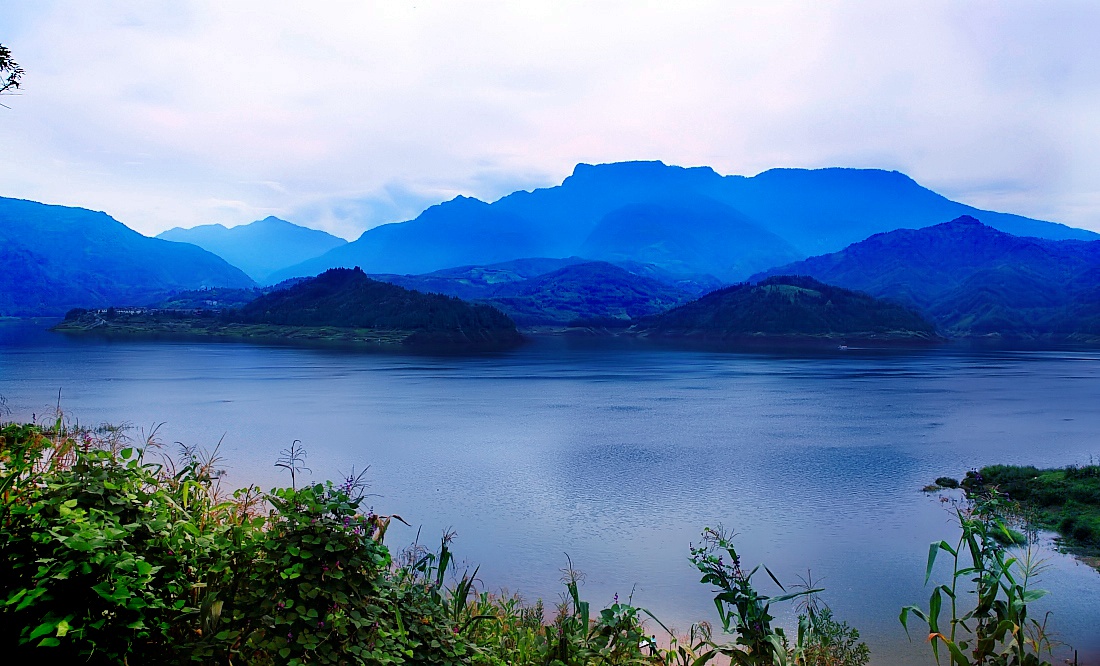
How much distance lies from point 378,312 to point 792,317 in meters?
87.6

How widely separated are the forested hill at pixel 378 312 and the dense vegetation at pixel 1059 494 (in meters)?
116

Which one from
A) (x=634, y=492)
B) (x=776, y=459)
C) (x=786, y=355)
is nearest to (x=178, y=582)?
(x=634, y=492)

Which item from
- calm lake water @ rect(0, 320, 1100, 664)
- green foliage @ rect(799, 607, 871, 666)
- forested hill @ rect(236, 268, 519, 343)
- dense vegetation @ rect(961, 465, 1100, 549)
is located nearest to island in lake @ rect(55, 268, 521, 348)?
forested hill @ rect(236, 268, 519, 343)

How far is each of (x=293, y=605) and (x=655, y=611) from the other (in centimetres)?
1034

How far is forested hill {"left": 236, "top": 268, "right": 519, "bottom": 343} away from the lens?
140625mm

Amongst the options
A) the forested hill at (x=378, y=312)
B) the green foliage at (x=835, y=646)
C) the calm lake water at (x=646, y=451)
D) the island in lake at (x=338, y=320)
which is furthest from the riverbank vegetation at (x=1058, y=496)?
the forested hill at (x=378, y=312)

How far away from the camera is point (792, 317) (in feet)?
512

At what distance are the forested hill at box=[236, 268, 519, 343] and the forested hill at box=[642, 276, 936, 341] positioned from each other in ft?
148

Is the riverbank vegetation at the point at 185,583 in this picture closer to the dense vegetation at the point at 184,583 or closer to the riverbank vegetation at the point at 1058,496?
the dense vegetation at the point at 184,583

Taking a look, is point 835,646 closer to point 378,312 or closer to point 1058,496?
point 1058,496

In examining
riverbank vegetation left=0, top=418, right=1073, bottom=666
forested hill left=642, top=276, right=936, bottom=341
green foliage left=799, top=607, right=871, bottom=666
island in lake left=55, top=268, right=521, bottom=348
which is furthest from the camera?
forested hill left=642, top=276, right=936, bottom=341

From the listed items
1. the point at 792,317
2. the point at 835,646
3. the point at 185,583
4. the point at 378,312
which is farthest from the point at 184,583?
the point at 792,317

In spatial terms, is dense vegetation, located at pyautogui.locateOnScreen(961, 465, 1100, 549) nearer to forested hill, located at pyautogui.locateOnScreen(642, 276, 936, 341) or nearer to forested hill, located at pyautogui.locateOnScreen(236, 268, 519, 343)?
forested hill, located at pyautogui.locateOnScreen(236, 268, 519, 343)

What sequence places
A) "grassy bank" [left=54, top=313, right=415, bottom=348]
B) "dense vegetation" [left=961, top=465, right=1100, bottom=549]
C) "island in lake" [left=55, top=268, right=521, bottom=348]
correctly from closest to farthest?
"dense vegetation" [left=961, top=465, right=1100, bottom=549] → "grassy bank" [left=54, top=313, right=415, bottom=348] → "island in lake" [left=55, top=268, right=521, bottom=348]
